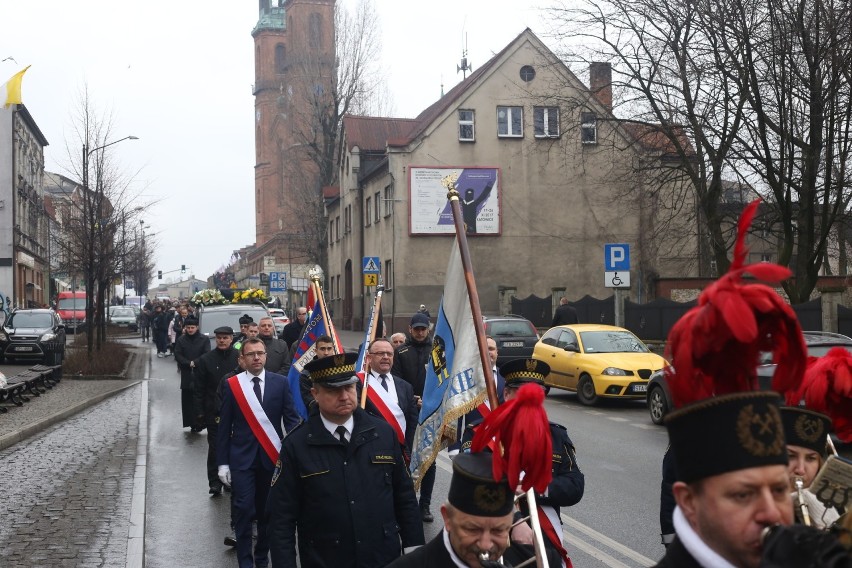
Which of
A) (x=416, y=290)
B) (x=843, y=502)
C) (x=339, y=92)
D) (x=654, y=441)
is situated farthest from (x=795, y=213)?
(x=339, y=92)

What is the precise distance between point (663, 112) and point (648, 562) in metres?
22.7

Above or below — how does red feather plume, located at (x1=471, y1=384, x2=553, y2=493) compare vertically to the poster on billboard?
below

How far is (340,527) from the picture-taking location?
196 inches

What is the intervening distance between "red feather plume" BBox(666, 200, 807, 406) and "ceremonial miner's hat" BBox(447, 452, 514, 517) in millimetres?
1425

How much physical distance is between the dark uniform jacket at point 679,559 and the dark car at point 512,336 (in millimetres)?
22776

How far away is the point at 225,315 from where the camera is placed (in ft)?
72.6

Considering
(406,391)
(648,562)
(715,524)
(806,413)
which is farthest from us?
(406,391)

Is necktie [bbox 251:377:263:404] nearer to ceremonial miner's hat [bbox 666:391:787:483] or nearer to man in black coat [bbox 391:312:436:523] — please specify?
man in black coat [bbox 391:312:436:523]

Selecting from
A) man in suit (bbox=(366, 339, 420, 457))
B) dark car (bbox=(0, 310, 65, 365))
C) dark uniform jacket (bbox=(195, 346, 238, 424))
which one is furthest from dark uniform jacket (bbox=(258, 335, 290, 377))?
dark car (bbox=(0, 310, 65, 365))

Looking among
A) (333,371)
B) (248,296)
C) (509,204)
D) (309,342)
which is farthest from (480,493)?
(509,204)

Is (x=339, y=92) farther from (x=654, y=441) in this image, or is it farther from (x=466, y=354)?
(x=466, y=354)

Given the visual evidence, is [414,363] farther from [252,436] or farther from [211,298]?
[211,298]

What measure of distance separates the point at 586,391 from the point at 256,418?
12453mm

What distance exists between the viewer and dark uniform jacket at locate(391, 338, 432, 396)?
10945 millimetres
